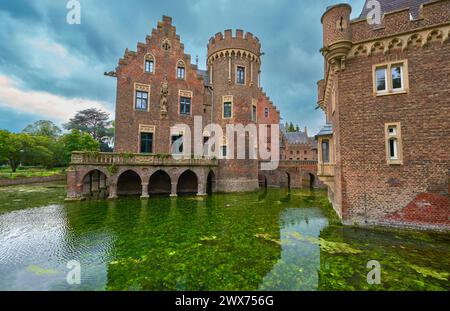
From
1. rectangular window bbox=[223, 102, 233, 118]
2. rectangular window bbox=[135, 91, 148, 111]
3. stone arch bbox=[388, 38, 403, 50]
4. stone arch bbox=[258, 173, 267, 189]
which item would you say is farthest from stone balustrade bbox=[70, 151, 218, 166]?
stone arch bbox=[388, 38, 403, 50]

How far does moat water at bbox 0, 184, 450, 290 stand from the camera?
15.7 feet

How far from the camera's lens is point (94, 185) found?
22922 millimetres

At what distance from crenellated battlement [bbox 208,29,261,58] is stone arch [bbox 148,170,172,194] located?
13.8 meters

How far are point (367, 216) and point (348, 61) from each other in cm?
705

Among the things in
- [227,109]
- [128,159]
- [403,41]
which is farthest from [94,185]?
[403,41]

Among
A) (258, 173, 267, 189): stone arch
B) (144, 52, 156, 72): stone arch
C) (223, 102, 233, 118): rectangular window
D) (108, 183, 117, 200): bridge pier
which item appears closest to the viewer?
(108, 183, 117, 200): bridge pier

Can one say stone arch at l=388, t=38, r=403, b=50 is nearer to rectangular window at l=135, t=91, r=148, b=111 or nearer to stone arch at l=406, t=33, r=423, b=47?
stone arch at l=406, t=33, r=423, b=47

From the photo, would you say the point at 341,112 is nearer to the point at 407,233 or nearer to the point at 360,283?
the point at 407,233

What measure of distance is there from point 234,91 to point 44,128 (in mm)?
65110

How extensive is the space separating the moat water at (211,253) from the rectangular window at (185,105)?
12.5 metres

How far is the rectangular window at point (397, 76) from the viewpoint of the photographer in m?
8.62

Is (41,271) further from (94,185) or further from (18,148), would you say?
(18,148)

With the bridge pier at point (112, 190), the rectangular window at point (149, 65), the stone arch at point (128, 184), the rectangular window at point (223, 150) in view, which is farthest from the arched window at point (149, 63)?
the bridge pier at point (112, 190)
